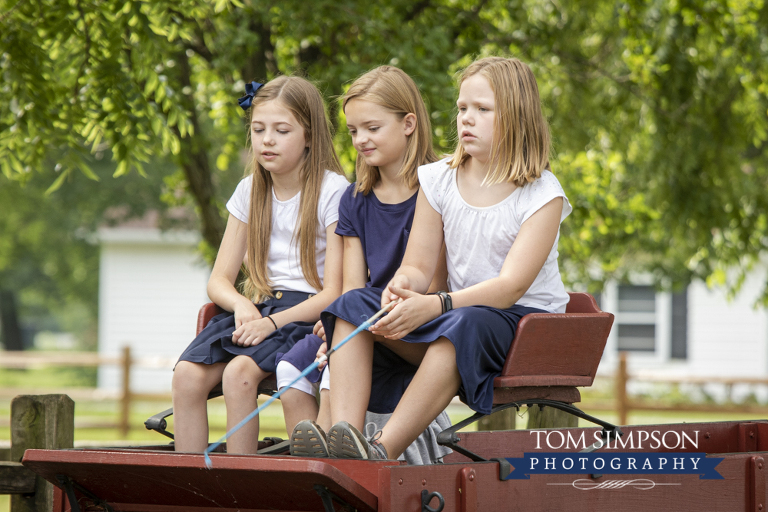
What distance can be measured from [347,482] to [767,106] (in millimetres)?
5705

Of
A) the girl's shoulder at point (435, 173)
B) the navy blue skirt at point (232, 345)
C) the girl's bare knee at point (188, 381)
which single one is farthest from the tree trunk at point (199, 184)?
the girl's shoulder at point (435, 173)

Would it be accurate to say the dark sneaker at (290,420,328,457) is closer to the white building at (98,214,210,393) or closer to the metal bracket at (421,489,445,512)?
the metal bracket at (421,489,445,512)

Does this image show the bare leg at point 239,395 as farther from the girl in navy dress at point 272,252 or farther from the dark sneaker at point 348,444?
the dark sneaker at point 348,444

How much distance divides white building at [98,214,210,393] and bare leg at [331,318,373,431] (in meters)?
14.4

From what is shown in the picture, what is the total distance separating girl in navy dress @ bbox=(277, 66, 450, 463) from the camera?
3.02 metres

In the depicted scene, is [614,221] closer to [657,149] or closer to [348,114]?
[657,149]

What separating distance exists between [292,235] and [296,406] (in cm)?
76

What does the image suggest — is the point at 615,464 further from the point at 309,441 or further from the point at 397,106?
the point at 397,106

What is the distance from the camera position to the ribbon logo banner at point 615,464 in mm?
2635

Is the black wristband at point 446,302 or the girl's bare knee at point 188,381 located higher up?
the black wristband at point 446,302

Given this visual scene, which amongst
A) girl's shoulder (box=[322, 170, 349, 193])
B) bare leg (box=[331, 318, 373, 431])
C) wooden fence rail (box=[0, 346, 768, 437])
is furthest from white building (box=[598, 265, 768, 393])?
bare leg (box=[331, 318, 373, 431])

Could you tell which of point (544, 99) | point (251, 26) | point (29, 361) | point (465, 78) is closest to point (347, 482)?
point (465, 78)

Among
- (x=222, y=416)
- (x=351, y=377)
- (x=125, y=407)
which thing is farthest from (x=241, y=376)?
(x=222, y=416)

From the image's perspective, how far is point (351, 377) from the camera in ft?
8.84
